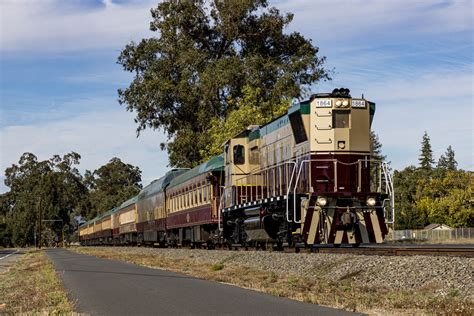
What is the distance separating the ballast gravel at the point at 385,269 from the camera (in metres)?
12.8

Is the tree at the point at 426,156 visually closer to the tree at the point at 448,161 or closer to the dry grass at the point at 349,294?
the tree at the point at 448,161

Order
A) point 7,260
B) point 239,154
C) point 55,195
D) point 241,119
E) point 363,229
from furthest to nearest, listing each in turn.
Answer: point 55,195 → point 241,119 → point 7,260 → point 239,154 → point 363,229

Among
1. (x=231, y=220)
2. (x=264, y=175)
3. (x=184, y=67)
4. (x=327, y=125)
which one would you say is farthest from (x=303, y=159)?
(x=184, y=67)

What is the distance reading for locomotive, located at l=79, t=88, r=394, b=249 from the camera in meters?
21.0

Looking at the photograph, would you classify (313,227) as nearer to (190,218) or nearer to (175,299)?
(175,299)

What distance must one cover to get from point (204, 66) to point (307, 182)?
35.3 metres

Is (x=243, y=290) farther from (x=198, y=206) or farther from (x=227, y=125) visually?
(x=227, y=125)

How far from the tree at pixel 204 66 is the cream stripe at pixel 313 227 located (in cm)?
2990

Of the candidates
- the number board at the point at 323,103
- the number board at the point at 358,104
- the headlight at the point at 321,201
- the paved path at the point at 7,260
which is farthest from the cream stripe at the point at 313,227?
the paved path at the point at 7,260

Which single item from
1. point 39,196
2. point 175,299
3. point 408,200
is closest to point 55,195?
point 39,196

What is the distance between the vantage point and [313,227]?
2094 centimetres

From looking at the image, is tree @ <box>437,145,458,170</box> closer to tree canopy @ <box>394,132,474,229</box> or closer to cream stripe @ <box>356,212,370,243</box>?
tree canopy @ <box>394,132,474,229</box>

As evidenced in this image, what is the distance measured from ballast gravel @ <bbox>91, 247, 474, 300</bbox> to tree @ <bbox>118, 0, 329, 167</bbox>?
3216 cm

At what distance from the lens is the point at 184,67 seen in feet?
182
